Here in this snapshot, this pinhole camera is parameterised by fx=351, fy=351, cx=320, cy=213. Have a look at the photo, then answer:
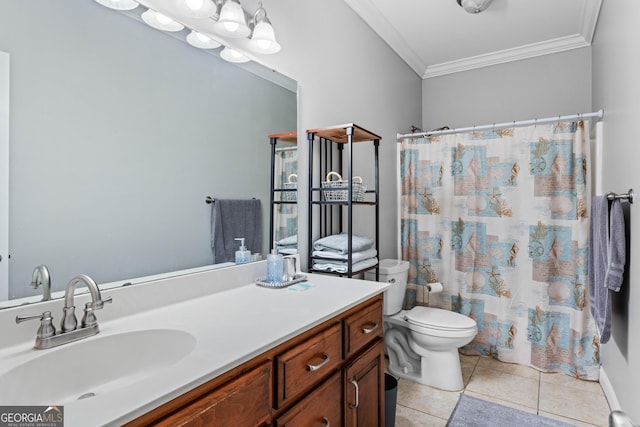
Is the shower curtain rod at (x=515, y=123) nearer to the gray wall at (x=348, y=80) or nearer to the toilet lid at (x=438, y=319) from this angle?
the gray wall at (x=348, y=80)

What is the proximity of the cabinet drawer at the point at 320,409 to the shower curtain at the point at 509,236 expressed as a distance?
185 centimetres

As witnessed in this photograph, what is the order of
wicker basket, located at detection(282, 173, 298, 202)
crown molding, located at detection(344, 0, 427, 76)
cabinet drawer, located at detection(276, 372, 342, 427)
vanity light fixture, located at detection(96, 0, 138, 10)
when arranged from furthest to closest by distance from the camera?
crown molding, located at detection(344, 0, 427, 76) → wicker basket, located at detection(282, 173, 298, 202) → vanity light fixture, located at detection(96, 0, 138, 10) → cabinet drawer, located at detection(276, 372, 342, 427)

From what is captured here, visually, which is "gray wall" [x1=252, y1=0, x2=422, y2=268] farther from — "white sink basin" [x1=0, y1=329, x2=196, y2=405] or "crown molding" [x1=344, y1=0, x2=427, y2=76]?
"white sink basin" [x1=0, y1=329, x2=196, y2=405]

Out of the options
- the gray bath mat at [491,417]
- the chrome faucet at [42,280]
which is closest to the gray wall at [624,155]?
the gray bath mat at [491,417]

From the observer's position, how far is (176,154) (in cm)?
131

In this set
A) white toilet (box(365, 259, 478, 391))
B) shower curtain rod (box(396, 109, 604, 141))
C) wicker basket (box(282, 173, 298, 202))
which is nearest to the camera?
wicker basket (box(282, 173, 298, 202))

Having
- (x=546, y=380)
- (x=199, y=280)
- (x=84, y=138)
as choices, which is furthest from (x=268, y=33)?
(x=546, y=380)

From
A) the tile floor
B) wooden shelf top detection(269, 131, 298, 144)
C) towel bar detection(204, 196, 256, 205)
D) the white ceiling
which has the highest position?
the white ceiling

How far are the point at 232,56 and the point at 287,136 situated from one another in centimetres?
46

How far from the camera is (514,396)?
7.04 feet

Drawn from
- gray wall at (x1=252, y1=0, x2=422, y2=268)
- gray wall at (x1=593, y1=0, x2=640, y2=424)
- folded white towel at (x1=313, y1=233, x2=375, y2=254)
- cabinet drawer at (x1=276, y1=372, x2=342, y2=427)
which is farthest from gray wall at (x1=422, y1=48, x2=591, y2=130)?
cabinet drawer at (x1=276, y1=372, x2=342, y2=427)

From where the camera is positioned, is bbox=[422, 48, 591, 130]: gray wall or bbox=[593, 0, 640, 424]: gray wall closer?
bbox=[593, 0, 640, 424]: gray wall

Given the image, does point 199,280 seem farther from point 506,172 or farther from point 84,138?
point 506,172

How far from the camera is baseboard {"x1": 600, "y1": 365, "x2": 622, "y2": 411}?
6.34 ft
